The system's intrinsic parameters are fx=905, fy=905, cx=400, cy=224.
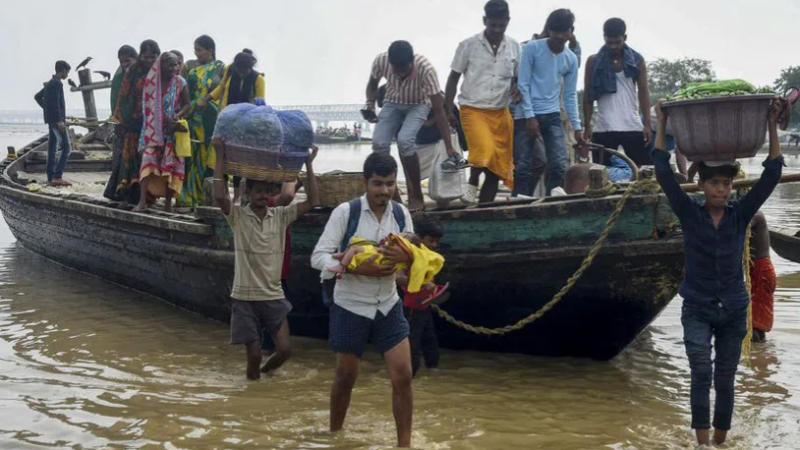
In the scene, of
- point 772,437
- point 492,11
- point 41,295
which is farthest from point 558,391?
point 41,295

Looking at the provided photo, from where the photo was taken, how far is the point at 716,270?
13.7 feet

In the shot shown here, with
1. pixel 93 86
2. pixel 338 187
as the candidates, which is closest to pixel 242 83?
pixel 338 187

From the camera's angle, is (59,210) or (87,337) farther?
(59,210)

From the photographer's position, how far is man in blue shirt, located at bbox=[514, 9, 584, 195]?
6715 mm

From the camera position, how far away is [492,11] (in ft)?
21.5

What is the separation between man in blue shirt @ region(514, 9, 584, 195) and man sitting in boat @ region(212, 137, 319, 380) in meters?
1.96

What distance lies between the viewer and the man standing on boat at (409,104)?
627 centimetres

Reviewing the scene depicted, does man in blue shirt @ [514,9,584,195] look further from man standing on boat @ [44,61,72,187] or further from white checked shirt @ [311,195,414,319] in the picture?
man standing on boat @ [44,61,72,187]

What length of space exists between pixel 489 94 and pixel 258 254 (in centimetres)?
221

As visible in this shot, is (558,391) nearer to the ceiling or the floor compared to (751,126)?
nearer to the floor

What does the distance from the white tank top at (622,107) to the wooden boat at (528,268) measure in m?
1.83

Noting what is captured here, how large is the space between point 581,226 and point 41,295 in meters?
5.97

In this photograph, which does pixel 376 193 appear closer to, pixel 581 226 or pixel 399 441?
pixel 399 441

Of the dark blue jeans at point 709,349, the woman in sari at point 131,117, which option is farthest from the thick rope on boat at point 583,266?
the woman in sari at point 131,117
